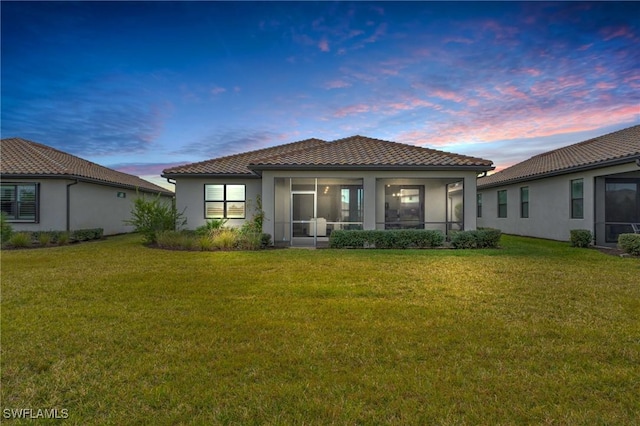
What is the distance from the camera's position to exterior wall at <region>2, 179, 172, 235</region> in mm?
15547

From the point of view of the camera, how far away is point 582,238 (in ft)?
43.1

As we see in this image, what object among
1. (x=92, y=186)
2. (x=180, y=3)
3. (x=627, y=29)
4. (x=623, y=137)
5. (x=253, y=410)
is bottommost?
(x=253, y=410)

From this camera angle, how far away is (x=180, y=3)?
10633 millimetres

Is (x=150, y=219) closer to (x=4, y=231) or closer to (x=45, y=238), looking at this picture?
(x=45, y=238)

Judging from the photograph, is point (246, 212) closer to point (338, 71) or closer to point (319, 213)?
point (319, 213)

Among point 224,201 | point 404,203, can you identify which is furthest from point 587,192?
point 224,201

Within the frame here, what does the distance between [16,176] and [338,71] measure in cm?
1505

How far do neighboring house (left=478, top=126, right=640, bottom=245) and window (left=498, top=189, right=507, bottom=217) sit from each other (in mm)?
1311

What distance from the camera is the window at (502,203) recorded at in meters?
20.9

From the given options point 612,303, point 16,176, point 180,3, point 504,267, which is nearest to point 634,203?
point 504,267

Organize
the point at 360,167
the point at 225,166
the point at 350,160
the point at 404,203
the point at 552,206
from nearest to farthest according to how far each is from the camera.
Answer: the point at 360,167 < the point at 350,160 < the point at 552,206 < the point at 404,203 < the point at 225,166

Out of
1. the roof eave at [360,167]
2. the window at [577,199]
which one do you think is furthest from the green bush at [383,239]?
the window at [577,199]

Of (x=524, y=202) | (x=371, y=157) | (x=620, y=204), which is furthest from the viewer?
(x=524, y=202)

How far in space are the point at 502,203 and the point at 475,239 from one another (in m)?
9.84
